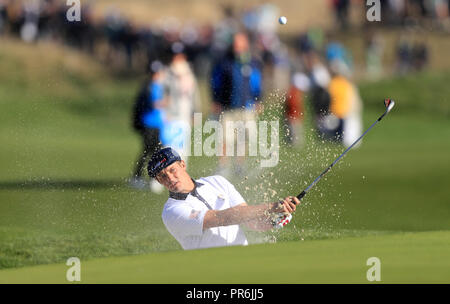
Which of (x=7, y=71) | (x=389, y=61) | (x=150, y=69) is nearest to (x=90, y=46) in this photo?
→ (x=7, y=71)

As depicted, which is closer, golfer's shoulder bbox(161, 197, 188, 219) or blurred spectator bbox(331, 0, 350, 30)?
golfer's shoulder bbox(161, 197, 188, 219)

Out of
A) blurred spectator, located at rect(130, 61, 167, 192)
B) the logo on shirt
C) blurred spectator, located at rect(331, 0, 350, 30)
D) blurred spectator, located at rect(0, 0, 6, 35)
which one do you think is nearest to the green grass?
the logo on shirt

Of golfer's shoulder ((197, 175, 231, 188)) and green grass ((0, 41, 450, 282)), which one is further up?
golfer's shoulder ((197, 175, 231, 188))

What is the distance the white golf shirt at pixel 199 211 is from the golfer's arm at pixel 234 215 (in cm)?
5

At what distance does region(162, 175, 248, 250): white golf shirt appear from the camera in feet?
26.7

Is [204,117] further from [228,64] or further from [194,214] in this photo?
[194,214]

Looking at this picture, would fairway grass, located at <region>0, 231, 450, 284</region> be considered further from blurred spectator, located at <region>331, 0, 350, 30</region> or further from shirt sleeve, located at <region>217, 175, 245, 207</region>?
blurred spectator, located at <region>331, 0, 350, 30</region>

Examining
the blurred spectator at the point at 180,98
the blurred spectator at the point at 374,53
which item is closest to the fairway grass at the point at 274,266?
the blurred spectator at the point at 180,98

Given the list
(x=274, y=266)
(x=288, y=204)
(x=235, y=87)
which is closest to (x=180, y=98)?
(x=235, y=87)

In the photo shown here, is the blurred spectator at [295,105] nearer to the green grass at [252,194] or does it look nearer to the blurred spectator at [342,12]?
the green grass at [252,194]

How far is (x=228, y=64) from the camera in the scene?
1612 cm

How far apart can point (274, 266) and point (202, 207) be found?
796 mm

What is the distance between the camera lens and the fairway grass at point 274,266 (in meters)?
7.34

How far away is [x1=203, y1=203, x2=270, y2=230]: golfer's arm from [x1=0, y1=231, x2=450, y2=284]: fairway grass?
0.72 feet
